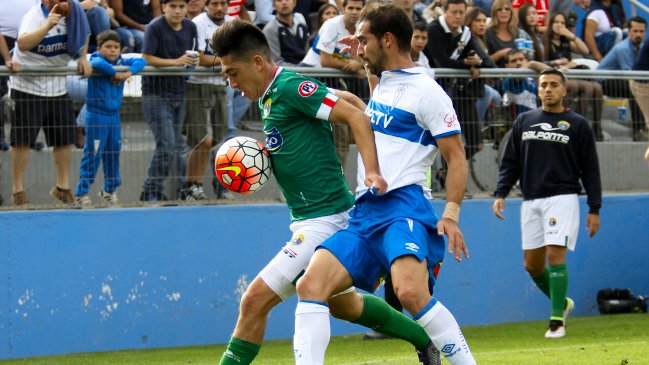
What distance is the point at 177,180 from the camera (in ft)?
36.2

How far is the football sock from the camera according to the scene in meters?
6.25

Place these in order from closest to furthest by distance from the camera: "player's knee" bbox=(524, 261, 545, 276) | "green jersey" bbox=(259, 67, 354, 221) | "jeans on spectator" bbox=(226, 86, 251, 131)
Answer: "green jersey" bbox=(259, 67, 354, 221) < "player's knee" bbox=(524, 261, 545, 276) < "jeans on spectator" bbox=(226, 86, 251, 131)

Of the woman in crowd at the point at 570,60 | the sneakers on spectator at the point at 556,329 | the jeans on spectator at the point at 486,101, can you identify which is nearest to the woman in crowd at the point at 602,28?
the woman in crowd at the point at 570,60

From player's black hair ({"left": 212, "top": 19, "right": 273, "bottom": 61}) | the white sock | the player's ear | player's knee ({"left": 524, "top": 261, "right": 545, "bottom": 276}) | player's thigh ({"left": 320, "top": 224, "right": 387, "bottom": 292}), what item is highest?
player's black hair ({"left": 212, "top": 19, "right": 273, "bottom": 61})

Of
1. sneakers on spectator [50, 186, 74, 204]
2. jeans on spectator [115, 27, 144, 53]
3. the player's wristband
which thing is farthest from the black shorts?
the player's wristband

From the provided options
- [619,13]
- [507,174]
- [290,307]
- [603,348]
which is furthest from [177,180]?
[619,13]

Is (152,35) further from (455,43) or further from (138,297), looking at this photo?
(455,43)

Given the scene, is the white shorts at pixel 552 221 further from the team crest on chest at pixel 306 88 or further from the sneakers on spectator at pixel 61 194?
the team crest on chest at pixel 306 88

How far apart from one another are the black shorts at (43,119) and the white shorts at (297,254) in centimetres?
442

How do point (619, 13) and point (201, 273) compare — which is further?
point (619, 13)

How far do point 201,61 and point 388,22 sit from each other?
198 inches

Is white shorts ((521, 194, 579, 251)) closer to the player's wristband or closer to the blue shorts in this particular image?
the blue shorts

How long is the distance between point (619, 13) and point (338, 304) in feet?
40.4

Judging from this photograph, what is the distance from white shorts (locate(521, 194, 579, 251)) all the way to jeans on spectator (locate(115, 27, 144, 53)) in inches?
186
